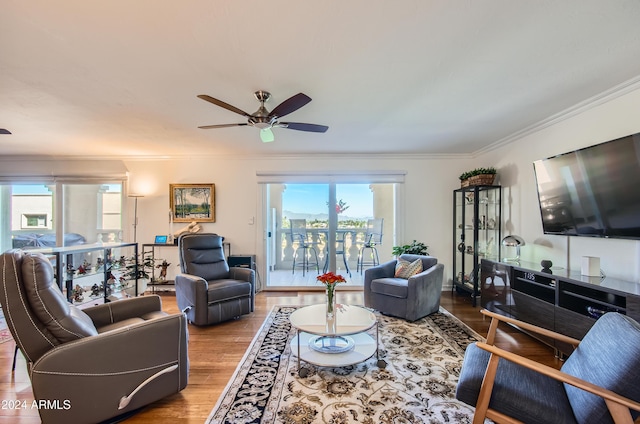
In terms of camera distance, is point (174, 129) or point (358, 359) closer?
point (358, 359)

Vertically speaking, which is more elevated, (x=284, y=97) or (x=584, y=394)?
(x=284, y=97)

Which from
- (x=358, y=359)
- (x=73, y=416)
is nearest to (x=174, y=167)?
(x=73, y=416)

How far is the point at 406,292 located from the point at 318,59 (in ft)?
8.44

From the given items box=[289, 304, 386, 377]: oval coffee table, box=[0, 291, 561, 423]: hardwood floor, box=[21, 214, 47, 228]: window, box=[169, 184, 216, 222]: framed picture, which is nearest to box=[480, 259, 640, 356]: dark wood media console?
box=[0, 291, 561, 423]: hardwood floor

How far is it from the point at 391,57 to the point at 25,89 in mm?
2999

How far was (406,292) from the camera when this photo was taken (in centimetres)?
315

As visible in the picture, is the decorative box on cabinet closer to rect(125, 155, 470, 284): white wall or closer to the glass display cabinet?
rect(125, 155, 470, 284): white wall

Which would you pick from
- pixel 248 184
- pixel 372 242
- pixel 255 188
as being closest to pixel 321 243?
pixel 372 242

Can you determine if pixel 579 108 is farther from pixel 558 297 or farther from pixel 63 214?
pixel 63 214

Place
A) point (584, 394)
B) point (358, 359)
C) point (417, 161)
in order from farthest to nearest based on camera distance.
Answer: point (417, 161) → point (358, 359) → point (584, 394)

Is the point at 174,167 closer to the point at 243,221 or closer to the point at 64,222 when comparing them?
the point at 243,221

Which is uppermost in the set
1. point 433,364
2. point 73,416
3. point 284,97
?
point 284,97

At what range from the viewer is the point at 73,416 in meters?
1.47

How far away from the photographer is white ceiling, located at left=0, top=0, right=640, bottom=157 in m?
1.44
